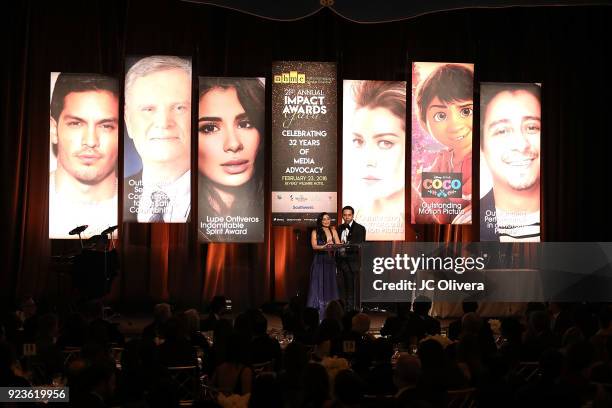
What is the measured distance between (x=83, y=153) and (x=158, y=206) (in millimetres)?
1238

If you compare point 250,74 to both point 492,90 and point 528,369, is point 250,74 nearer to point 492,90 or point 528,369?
point 492,90

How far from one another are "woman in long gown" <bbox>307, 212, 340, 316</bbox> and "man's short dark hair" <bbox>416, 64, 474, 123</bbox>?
2.74 metres

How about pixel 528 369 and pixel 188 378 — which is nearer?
pixel 188 378

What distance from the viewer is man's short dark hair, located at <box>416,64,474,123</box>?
38.7 feet

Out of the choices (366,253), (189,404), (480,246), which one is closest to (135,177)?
(366,253)

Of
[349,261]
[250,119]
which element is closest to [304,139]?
[250,119]

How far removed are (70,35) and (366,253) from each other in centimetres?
615

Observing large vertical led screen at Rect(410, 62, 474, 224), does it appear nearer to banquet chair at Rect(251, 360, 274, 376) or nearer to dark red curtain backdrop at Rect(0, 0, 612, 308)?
dark red curtain backdrop at Rect(0, 0, 612, 308)

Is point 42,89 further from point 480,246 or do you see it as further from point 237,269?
point 480,246

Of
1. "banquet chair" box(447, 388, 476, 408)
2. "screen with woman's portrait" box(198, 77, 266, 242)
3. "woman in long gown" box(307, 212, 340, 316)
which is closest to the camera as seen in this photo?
"banquet chair" box(447, 388, 476, 408)

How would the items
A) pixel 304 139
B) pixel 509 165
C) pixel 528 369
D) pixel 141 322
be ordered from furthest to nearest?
pixel 509 165 < pixel 304 139 < pixel 141 322 < pixel 528 369

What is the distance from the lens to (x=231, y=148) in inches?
454

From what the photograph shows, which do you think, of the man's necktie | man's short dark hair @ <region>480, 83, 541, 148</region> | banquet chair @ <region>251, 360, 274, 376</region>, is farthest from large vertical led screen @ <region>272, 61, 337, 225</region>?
banquet chair @ <region>251, 360, 274, 376</region>

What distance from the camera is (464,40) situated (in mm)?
12789
